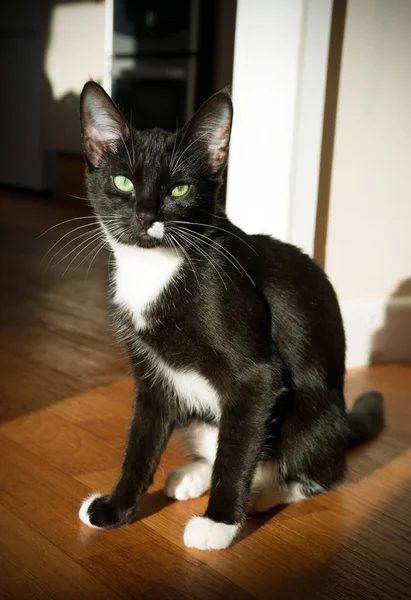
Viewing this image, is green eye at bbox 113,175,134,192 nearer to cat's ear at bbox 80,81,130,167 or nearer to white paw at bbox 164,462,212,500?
cat's ear at bbox 80,81,130,167

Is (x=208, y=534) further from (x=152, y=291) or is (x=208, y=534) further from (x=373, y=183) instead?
(x=373, y=183)

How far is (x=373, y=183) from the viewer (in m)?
2.09

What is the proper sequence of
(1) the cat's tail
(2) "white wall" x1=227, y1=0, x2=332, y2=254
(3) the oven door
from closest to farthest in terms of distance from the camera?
(1) the cat's tail < (2) "white wall" x1=227, y1=0, x2=332, y2=254 < (3) the oven door

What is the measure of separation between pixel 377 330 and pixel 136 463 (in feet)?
3.60

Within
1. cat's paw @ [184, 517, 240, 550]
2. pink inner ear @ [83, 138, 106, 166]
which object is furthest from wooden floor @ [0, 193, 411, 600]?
pink inner ear @ [83, 138, 106, 166]

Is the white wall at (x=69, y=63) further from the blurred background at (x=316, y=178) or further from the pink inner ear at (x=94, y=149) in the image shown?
the pink inner ear at (x=94, y=149)

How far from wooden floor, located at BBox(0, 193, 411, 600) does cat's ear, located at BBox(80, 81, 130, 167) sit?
22.2 inches

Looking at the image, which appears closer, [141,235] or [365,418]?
[141,235]

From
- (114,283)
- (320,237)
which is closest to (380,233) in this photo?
(320,237)

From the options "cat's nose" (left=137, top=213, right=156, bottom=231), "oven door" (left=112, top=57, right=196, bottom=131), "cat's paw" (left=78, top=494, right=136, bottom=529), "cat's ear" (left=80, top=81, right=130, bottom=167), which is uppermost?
"oven door" (left=112, top=57, right=196, bottom=131)

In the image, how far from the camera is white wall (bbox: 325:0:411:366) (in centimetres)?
200

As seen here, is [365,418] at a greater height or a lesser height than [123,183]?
lesser

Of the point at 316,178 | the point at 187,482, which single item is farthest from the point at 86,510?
the point at 316,178

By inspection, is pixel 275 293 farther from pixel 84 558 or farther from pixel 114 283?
pixel 84 558
